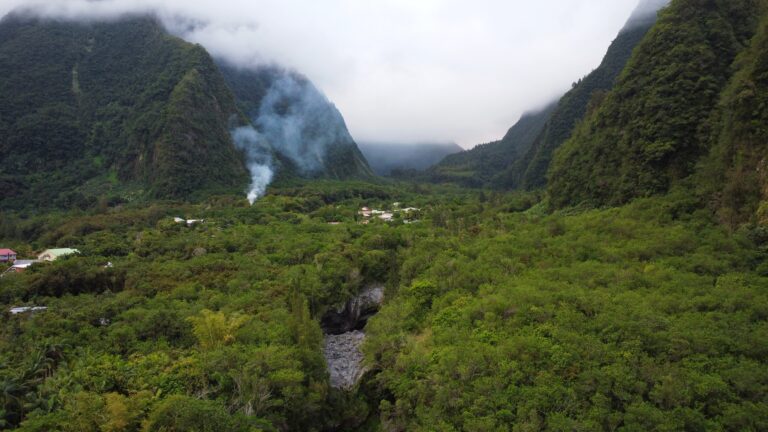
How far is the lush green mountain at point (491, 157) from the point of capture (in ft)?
472

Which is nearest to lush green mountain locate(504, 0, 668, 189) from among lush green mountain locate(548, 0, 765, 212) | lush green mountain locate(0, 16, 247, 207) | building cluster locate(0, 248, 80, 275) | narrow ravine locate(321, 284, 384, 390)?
lush green mountain locate(548, 0, 765, 212)

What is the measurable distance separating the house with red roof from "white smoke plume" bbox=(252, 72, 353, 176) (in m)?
67.0

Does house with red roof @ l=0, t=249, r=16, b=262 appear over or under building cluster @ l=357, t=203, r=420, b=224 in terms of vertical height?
over

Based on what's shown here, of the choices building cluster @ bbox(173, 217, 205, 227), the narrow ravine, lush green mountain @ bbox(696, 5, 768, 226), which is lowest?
the narrow ravine

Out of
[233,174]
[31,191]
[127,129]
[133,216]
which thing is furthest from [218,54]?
[133,216]

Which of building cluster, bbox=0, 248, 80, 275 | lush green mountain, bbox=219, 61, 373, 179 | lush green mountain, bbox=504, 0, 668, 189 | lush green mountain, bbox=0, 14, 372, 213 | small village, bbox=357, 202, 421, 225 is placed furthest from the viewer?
lush green mountain, bbox=219, 61, 373, 179

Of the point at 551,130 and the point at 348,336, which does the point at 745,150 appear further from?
the point at 551,130

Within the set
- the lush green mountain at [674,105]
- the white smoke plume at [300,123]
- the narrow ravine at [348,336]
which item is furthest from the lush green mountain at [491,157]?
the narrow ravine at [348,336]

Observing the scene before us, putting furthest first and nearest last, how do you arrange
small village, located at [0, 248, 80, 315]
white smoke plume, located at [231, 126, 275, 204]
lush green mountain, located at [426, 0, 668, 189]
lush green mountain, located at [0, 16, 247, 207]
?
lush green mountain, located at [426, 0, 668, 189] < white smoke plume, located at [231, 126, 275, 204] < lush green mountain, located at [0, 16, 247, 207] < small village, located at [0, 248, 80, 315]

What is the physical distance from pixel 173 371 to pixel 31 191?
66.0 meters

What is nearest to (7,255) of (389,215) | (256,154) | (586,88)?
(389,215)

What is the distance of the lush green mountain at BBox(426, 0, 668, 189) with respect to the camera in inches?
3583

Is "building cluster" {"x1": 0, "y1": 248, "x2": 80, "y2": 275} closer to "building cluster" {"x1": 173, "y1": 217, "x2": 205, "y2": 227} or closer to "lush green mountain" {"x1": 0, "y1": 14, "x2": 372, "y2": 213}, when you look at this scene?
"building cluster" {"x1": 173, "y1": 217, "x2": 205, "y2": 227}

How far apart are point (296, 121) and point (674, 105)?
312ft
